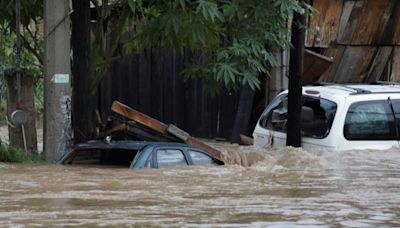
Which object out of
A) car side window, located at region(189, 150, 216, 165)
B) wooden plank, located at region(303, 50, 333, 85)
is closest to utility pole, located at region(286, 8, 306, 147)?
car side window, located at region(189, 150, 216, 165)

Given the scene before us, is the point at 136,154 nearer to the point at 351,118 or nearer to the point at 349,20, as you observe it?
the point at 351,118

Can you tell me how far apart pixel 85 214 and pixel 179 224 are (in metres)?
0.98

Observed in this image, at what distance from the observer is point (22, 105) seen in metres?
11.1

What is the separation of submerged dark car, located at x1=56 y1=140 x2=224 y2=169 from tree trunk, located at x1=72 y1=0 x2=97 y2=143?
4.76ft

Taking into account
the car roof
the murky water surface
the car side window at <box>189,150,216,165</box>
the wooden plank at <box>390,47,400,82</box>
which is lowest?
the murky water surface

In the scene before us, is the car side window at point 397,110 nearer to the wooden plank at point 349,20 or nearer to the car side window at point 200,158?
the car side window at point 200,158

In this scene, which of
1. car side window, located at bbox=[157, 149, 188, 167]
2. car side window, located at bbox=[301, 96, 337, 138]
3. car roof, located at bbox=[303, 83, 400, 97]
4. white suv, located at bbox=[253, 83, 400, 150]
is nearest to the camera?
car side window, located at bbox=[157, 149, 188, 167]

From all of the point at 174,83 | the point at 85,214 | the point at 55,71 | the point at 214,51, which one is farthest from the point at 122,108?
the point at 174,83

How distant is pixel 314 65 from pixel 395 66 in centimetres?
176

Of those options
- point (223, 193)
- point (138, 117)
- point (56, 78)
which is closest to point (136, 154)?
point (138, 117)

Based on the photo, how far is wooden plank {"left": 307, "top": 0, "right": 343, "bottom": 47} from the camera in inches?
616

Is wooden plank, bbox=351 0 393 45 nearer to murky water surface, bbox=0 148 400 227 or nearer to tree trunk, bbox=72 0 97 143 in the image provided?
murky water surface, bbox=0 148 400 227

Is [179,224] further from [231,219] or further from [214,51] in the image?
[214,51]

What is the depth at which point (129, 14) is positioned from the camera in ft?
40.0
